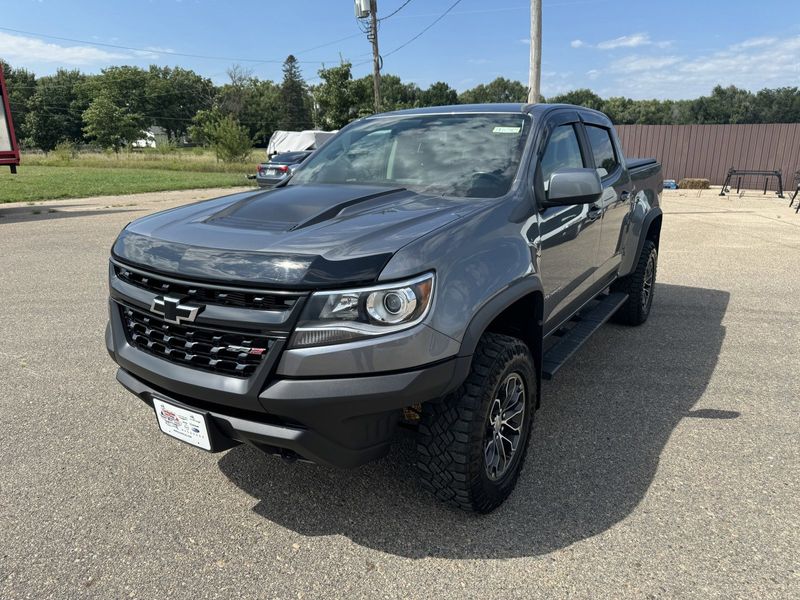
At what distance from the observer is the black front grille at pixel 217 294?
6.64 ft

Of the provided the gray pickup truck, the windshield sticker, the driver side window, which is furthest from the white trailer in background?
the gray pickup truck

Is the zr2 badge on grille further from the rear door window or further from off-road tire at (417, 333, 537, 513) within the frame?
the rear door window

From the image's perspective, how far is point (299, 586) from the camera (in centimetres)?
219

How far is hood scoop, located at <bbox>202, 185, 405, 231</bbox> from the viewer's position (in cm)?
245

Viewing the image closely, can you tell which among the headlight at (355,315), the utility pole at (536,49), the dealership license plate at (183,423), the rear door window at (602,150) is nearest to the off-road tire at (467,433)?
the headlight at (355,315)

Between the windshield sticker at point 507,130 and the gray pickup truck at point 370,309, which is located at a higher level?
the windshield sticker at point 507,130

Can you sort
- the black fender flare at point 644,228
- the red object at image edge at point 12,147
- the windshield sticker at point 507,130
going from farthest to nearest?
the red object at image edge at point 12,147, the black fender flare at point 644,228, the windshield sticker at point 507,130

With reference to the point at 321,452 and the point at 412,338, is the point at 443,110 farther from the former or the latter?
the point at 321,452

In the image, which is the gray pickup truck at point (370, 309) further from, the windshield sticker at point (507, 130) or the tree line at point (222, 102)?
the tree line at point (222, 102)

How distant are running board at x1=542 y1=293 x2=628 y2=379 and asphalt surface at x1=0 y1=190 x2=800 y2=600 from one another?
1.31ft

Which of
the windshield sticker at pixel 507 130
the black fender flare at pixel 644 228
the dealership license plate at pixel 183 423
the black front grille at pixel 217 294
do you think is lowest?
the dealership license plate at pixel 183 423

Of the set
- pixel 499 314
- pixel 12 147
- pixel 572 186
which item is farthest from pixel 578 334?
pixel 12 147

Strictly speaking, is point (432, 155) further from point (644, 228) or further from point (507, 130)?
point (644, 228)

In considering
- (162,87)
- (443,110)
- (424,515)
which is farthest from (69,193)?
(162,87)
